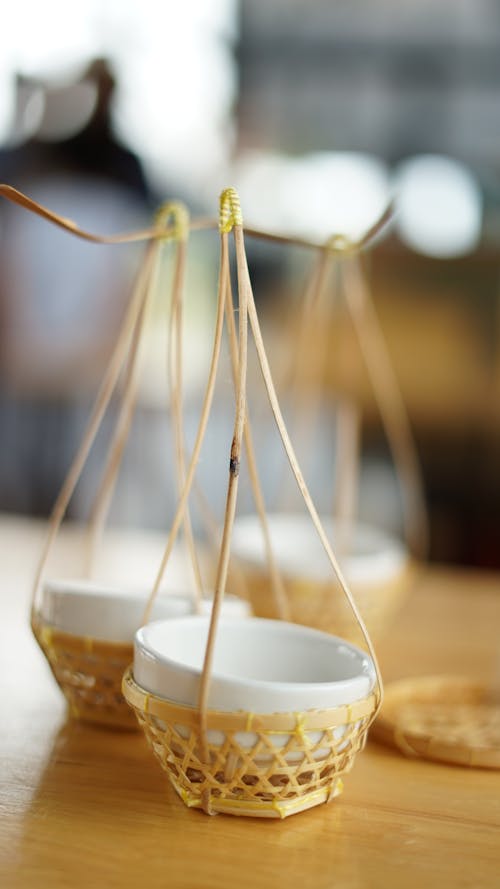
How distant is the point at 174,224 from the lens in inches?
27.2

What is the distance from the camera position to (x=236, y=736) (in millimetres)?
495

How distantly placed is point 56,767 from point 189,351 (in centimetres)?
254

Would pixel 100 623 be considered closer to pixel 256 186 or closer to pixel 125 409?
pixel 125 409

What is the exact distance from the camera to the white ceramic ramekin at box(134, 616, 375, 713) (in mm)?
495

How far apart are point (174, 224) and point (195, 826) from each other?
397mm

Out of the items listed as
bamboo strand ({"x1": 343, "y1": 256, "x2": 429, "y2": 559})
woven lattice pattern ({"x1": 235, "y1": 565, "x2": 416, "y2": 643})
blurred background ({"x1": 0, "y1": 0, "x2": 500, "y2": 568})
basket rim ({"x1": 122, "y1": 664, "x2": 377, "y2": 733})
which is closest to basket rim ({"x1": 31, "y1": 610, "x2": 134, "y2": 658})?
basket rim ({"x1": 122, "y1": 664, "x2": 377, "y2": 733})

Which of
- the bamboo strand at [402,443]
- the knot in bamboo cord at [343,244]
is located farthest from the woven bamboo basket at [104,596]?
the bamboo strand at [402,443]

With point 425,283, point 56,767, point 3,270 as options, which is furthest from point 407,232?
point 56,767

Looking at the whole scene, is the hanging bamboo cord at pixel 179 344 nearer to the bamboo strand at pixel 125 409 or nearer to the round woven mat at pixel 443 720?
the bamboo strand at pixel 125 409

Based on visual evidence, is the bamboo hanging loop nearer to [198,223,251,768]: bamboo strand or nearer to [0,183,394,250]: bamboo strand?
[0,183,394,250]: bamboo strand

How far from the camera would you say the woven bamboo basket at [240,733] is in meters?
0.49

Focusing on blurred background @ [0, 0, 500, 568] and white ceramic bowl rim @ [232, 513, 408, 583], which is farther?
blurred background @ [0, 0, 500, 568]

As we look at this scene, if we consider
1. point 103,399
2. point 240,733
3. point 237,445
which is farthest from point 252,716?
point 103,399

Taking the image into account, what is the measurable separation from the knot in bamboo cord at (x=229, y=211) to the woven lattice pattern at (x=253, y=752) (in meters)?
0.26
